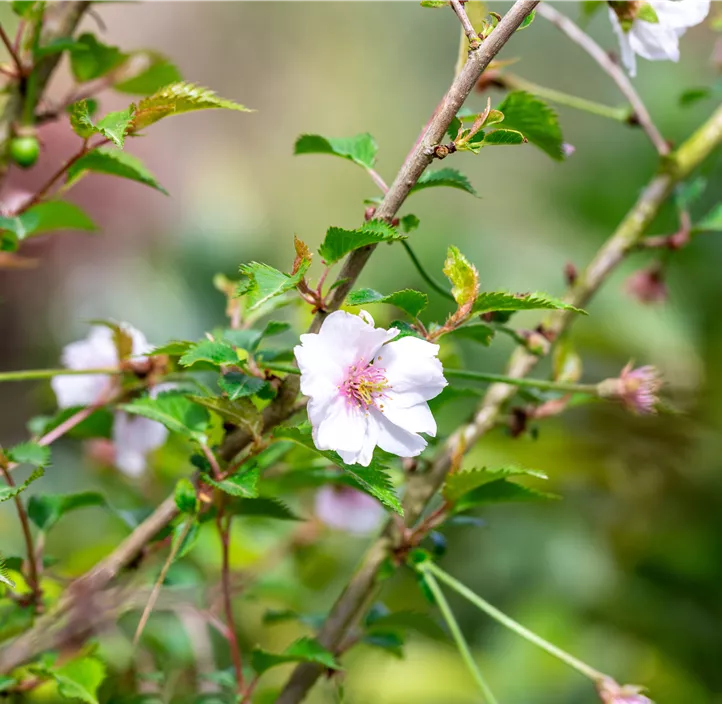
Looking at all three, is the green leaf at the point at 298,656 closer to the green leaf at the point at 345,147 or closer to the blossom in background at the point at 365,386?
the blossom in background at the point at 365,386

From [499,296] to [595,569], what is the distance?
929mm

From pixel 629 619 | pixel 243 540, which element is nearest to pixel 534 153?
pixel 629 619

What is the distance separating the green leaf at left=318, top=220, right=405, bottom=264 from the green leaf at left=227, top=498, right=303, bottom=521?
163mm

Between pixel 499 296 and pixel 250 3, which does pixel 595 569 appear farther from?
pixel 250 3

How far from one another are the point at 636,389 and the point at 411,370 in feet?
0.58

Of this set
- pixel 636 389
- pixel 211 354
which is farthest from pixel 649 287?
pixel 211 354

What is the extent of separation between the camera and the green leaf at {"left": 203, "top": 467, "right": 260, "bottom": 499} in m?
0.40

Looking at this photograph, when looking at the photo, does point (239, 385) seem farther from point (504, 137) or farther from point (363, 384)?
point (504, 137)

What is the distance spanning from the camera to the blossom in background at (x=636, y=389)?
0.51 meters

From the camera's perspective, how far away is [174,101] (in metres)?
0.41

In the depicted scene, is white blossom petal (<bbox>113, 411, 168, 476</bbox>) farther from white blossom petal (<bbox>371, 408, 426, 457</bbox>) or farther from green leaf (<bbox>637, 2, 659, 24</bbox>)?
green leaf (<bbox>637, 2, 659, 24</bbox>)

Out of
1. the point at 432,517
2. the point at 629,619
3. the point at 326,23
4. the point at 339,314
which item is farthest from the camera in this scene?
the point at 326,23

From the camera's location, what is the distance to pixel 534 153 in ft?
10.2

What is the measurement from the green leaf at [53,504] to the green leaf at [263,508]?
4.6 inches
